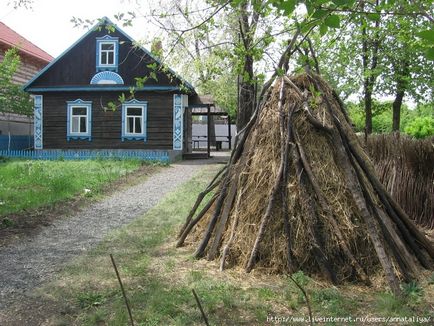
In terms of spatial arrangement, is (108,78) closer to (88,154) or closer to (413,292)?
(88,154)

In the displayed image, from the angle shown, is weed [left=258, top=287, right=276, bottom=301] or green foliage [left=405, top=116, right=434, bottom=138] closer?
weed [left=258, top=287, right=276, bottom=301]

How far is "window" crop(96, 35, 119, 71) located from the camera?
23109 mm

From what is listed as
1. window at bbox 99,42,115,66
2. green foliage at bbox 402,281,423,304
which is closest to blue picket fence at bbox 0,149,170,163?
window at bbox 99,42,115,66

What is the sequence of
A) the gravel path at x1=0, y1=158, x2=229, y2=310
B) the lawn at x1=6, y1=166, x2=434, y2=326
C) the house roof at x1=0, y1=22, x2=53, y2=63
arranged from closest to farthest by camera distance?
1. the lawn at x1=6, y1=166, x2=434, y2=326
2. the gravel path at x1=0, y1=158, x2=229, y2=310
3. the house roof at x1=0, y1=22, x2=53, y2=63

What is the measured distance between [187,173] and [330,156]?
486 inches

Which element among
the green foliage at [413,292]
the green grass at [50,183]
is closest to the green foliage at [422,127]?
the green grass at [50,183]

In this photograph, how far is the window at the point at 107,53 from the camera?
23.1m

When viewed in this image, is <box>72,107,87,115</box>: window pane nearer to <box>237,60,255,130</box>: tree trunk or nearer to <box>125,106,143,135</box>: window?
<box>125,106,143,135</box>: window

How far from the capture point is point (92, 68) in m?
23.4

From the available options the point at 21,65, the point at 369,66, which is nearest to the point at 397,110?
the point at 369,66

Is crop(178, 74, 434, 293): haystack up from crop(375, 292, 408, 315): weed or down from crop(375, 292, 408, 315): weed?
up

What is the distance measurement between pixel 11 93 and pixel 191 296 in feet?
71.1

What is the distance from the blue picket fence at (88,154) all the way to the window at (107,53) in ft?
13.9

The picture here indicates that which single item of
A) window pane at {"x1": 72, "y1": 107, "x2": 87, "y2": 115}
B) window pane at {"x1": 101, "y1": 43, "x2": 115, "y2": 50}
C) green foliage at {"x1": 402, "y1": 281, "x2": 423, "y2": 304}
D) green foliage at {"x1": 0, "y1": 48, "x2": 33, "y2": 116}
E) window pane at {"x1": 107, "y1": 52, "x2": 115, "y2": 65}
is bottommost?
green foliage at {"x1": 402, "y1": 281, "x2": 423, "y2": 304}
